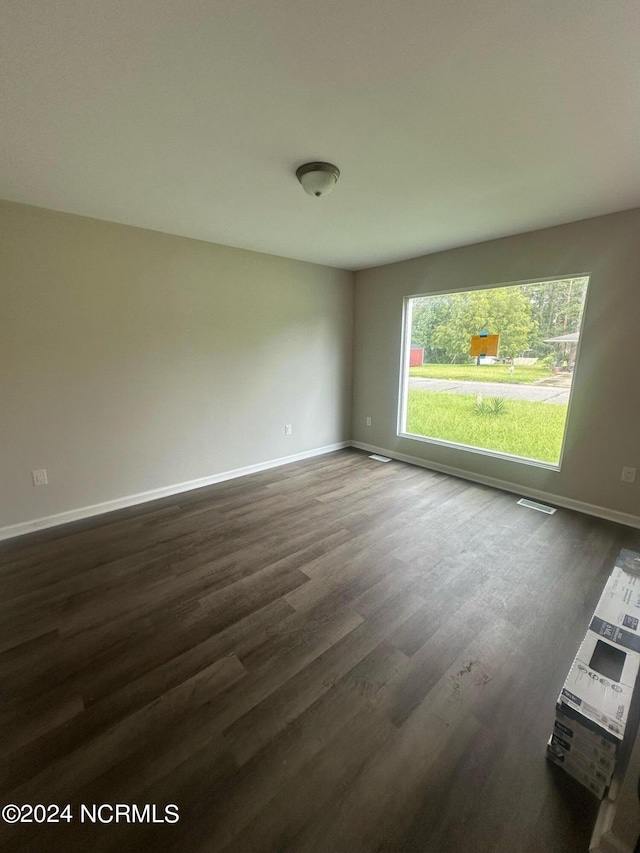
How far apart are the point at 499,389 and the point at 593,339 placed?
0.94 m

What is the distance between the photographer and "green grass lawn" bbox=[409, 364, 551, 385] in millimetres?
3293

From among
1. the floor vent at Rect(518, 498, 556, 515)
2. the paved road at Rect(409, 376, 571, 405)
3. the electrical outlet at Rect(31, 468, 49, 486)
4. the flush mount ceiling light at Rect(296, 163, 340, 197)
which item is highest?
the flush mount ceiling light at Rect(296, 163, 340, 197)

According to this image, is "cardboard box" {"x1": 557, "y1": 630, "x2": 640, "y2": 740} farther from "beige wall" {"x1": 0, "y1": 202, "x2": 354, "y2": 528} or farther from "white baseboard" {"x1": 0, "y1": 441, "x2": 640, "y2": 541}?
"beige wall" {"x1": 0, "y1": 202, "x2": 354, "y2": 528}

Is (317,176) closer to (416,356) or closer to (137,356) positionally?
(137,356)

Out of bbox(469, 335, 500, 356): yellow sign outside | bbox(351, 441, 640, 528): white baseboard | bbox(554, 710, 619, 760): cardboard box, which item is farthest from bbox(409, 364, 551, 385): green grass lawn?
bbox(554, 710, 619, 760): cardboard box

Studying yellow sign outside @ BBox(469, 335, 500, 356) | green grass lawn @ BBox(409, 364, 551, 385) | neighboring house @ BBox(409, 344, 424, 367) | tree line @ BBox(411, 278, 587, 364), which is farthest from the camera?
neighboring house @ BBox(409, 344, 424, 367)

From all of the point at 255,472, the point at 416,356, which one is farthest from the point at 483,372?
the point at 255,472

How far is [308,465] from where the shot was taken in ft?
13.8

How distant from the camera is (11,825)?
1.01m

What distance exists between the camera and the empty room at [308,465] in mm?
1089

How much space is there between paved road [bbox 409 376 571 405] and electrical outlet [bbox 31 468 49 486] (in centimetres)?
385

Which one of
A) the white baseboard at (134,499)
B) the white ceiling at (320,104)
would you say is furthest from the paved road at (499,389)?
the white baseboard at (134,499)

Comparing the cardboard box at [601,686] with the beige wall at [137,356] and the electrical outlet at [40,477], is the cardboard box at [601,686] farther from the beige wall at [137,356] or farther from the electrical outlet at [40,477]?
the electrical outlet at [40,477]

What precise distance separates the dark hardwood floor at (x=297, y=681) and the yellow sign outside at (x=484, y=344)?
71.2 inches
